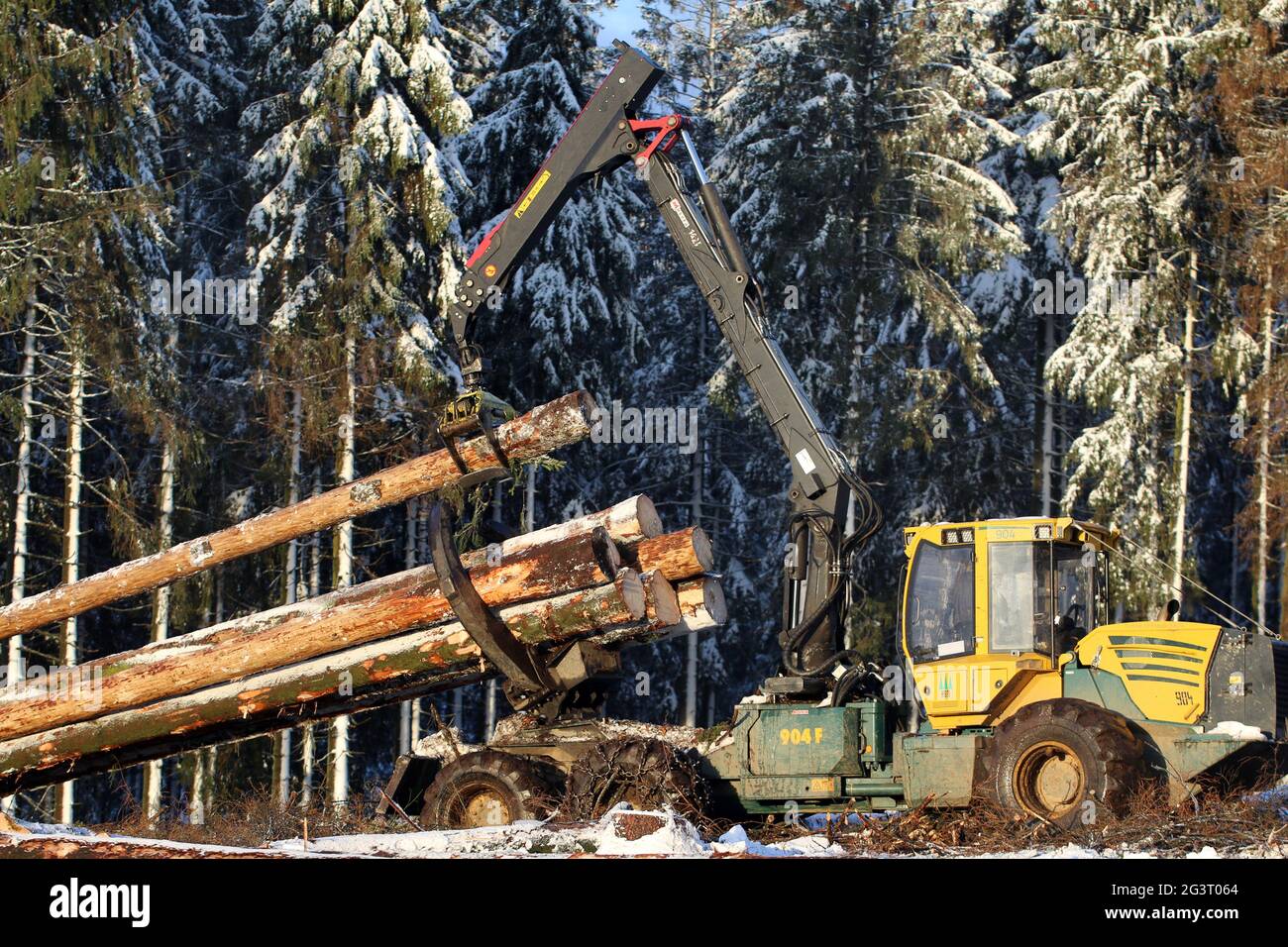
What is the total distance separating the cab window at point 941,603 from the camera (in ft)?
41.7

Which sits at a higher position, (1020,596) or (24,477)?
(24,477)

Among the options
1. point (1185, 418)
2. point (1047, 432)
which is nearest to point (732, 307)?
point (1185, 418)

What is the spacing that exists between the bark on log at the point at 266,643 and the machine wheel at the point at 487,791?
5.16ft

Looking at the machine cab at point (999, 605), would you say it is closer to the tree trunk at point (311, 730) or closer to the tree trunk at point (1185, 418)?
the tree trunk at point (311, 730)

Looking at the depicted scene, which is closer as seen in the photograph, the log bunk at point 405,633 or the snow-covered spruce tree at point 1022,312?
the log bunk at point 405,633

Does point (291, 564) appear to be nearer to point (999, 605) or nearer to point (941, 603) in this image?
point (941, 603)

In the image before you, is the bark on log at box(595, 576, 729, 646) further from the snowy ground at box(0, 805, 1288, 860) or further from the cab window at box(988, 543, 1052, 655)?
the cab window at box(988, 543, 1052, 655)

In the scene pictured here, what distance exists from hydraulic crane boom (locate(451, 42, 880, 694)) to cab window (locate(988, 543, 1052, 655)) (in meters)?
1.33

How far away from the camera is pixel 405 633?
11922mm

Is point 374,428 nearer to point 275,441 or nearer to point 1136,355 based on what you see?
point 275,441

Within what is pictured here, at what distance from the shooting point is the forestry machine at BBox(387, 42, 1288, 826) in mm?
11484

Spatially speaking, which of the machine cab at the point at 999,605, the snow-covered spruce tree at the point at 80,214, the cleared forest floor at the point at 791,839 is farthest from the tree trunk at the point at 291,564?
the machine cab at the point at 999,605

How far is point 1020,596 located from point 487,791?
480cm
